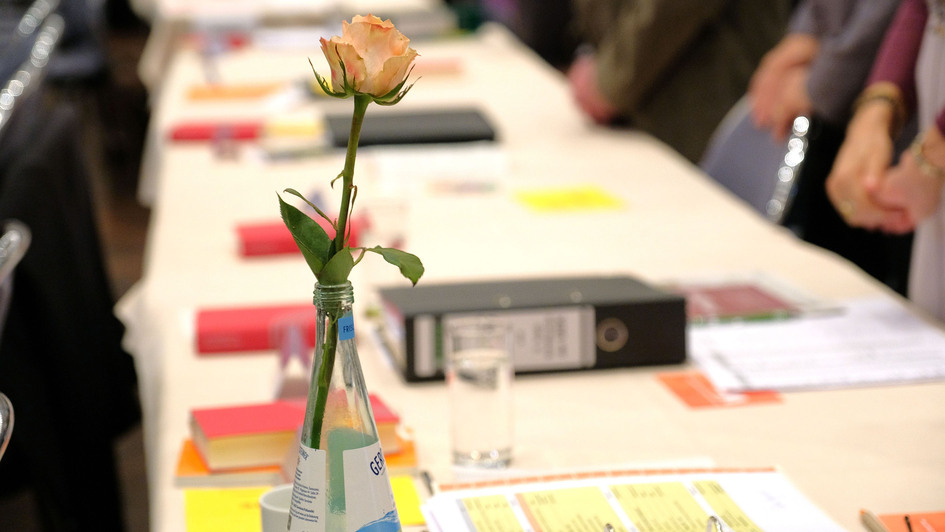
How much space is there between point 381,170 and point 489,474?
4.13ft

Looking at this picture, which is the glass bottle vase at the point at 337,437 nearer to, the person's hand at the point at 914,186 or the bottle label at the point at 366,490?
the bottle label at the point at 366,490

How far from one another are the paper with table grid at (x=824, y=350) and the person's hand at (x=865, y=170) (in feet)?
0.57

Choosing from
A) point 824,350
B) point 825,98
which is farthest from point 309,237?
point 825,98

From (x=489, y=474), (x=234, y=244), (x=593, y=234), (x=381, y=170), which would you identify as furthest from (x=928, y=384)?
(x=381, y=170)

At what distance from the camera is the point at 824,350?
1.35 meters

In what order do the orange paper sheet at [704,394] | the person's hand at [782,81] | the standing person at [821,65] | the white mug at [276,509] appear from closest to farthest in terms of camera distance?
the white mug at [276,509] → the orange paper sheet at [704,394] → the standing person at [821,65] → the person's hand at [782,81]

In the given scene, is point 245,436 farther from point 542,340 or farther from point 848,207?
point 848,207

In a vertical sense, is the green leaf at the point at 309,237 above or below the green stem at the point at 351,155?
below

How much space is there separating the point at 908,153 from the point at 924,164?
29 mm

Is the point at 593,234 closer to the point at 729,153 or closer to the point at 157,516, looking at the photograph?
the point at 729,153

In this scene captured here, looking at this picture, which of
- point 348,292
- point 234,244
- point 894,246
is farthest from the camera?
point 894,246

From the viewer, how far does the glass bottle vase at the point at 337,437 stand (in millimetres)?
677

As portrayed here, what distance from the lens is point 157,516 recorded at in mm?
978

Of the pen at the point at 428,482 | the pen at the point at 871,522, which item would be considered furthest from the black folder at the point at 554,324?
the pen at the point at 871,522
